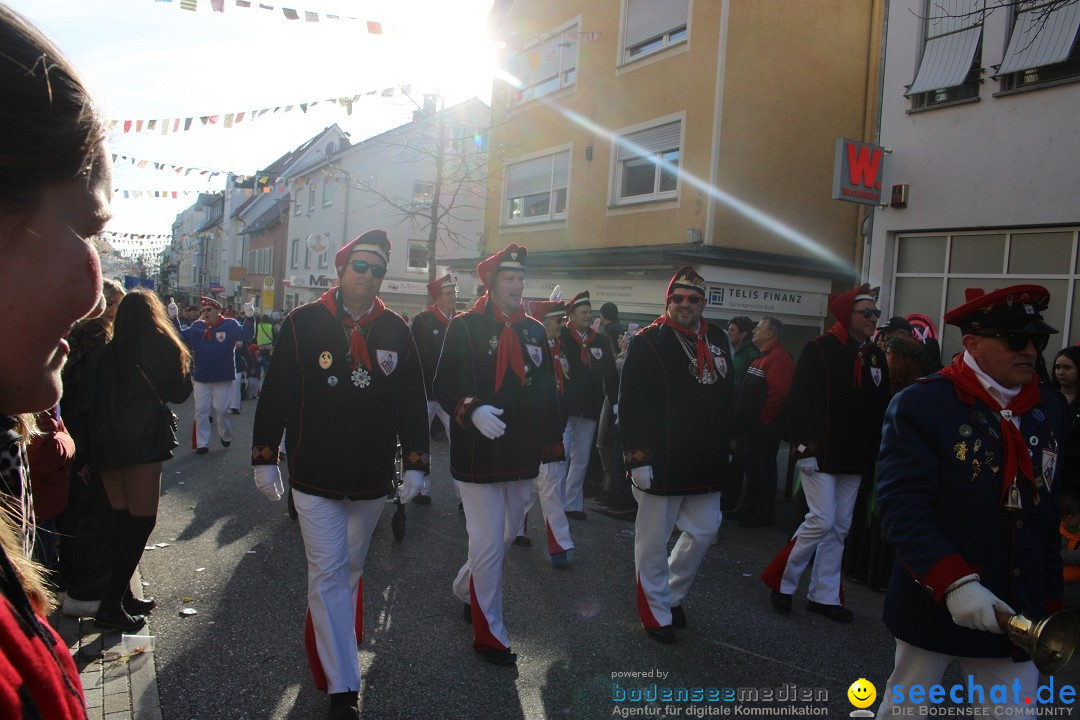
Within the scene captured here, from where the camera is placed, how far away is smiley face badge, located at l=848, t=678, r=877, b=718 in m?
3.89

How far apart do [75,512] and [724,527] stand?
5.77 metres

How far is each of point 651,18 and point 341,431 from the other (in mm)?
15261

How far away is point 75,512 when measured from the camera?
4984 millimetres

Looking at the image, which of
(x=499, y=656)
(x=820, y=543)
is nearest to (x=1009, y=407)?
(x=820, y=543)

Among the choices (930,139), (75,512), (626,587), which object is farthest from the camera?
(930,139)

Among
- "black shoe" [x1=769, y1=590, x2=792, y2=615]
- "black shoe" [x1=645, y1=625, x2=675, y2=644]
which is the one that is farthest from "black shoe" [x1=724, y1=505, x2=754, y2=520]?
"black shoe" [x1=645, y1=625, x2=675, y2=644]

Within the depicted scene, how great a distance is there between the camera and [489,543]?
4484 mm

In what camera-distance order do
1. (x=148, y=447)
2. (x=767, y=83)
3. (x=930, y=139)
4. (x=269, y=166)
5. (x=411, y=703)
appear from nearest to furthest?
1. (x=411, y=703)
2. (x=148, y=447)
3. (x=930, y=139)
4. (x=767, y=83)
5. (x=269, y=166)

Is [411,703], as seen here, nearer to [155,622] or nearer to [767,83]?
[155,622]

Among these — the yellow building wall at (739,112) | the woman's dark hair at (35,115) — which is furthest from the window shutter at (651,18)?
the woman's dark hair at (35,115)

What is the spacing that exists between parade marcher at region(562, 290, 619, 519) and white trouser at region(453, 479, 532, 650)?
3127 millimetres

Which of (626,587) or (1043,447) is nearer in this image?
(1043,447)

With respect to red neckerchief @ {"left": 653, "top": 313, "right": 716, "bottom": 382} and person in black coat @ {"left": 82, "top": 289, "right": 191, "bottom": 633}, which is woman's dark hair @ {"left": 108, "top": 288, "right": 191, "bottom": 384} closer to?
person in black coat @ {"left": 82, "top": 289, "right": 191, "bottom": 633}

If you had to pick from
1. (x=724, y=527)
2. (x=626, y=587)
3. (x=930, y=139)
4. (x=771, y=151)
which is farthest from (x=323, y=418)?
(x=771, y=151)
